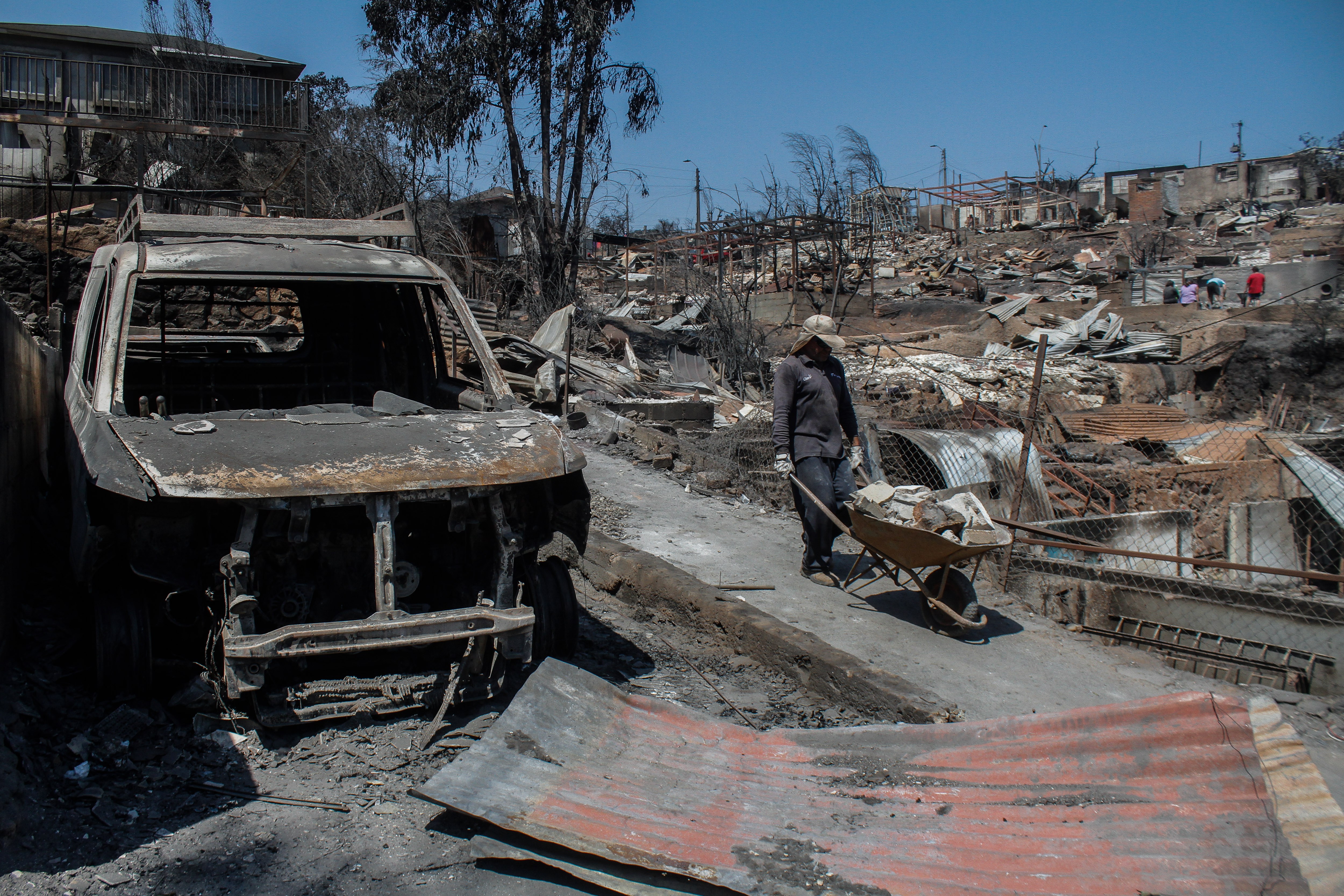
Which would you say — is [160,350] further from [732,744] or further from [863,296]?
[863,296]

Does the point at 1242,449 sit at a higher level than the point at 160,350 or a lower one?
lower

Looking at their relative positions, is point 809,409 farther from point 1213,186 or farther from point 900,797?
point 1213,186

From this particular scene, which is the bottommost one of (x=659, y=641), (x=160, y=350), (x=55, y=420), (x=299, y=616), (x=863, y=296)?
(x=659, y=641)

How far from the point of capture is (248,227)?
5.09 metres

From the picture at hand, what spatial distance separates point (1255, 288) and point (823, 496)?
71.9 feet

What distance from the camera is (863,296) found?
24.4 meters

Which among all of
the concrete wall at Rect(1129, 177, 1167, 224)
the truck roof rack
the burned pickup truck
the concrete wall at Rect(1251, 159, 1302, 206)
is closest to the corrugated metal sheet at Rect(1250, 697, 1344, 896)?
the burned pickup truck

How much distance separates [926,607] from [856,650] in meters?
0.75

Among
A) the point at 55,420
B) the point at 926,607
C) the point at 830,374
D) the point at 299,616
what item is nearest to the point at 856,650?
the point at 926,607

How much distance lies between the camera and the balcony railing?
39.4 ft

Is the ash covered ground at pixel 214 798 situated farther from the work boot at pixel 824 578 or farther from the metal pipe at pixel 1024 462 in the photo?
the metal pipe at pixel 1024 462

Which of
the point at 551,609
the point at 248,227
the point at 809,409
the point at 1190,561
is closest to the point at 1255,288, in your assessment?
the point at 1190,561

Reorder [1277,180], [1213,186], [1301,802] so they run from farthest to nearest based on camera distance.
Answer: [1213,186], [1277,180], [1301,802]

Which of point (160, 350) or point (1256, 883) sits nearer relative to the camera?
point (1256, 883)
